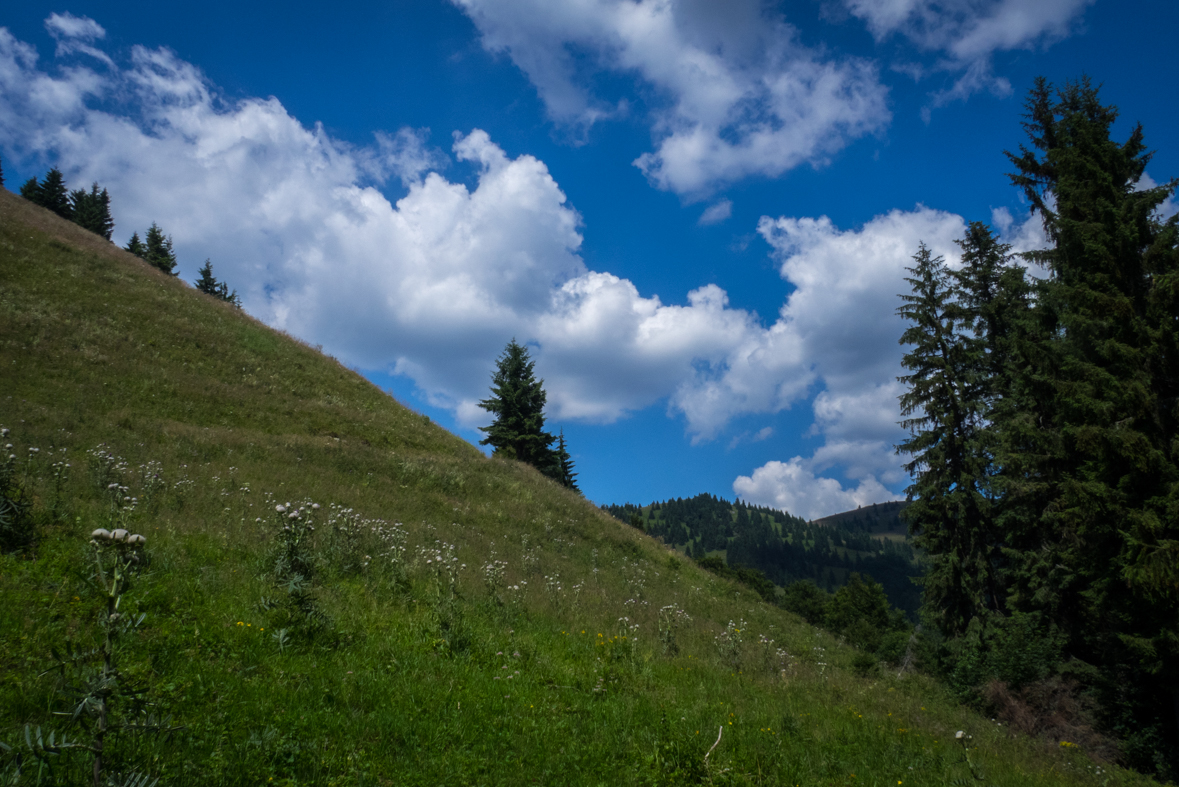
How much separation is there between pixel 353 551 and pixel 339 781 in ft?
18.6

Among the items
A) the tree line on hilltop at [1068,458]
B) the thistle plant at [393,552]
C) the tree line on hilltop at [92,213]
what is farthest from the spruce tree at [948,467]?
the tree line on hilltop at [92,213]

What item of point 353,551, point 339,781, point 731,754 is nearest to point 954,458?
point 731,754

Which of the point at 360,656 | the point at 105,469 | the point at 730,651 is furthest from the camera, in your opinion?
the point at 105,469

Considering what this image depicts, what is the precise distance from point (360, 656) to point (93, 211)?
79.9 m

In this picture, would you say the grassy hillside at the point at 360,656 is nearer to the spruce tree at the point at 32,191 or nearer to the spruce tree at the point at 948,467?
the spruce tree at the point at 948,467

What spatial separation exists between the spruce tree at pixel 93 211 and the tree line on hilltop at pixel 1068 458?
80.5 m

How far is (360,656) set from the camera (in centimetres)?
602

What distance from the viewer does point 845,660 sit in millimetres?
15109

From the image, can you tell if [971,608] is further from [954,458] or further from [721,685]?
[721,685]

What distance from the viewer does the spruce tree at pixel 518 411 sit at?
130 feet

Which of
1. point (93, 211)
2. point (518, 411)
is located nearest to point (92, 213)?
point (93, 211)

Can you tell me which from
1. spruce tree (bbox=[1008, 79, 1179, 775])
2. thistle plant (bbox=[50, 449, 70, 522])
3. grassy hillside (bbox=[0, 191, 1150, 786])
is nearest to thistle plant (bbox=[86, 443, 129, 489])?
grassy hillside (bbox=[0, 191, 1150, 786])

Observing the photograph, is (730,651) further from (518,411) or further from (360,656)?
(518,411)

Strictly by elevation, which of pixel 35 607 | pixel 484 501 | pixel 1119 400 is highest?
pixel 1119 400
